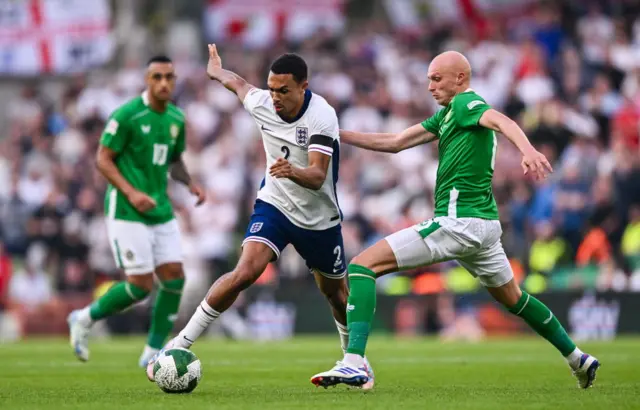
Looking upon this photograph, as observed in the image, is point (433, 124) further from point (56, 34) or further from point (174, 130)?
point (56, 34)

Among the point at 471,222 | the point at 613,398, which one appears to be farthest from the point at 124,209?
the point at 613,398

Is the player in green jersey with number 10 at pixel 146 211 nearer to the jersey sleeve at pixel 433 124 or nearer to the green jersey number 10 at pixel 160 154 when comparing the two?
the green jersey number 10 at pixel 160 154

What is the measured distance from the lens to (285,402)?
874cm

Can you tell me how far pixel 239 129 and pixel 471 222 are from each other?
15393mm

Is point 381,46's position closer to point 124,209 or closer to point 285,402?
point 124,209

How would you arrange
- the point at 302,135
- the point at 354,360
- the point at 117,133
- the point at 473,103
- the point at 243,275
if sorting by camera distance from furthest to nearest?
the point at 117,133
the point at 302,135
the point at 243,275
the point at 473,103
the point at 354,360

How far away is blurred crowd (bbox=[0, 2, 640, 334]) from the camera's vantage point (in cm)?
2033

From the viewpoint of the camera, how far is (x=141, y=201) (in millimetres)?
12250

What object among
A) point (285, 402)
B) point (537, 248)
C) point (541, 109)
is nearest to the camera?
point (285, 402)

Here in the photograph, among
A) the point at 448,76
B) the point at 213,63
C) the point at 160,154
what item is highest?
the point at 213,63

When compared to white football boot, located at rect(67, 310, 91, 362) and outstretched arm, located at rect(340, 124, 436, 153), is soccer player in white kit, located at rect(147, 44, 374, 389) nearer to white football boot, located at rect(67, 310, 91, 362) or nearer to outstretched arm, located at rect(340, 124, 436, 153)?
outstretched arm, located at rect(340, 124, 436, 153)

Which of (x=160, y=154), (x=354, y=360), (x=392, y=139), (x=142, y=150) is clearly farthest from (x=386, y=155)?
(x=354, y=360)

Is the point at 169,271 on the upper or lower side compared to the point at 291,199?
lower

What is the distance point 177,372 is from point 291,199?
1.73 meters
